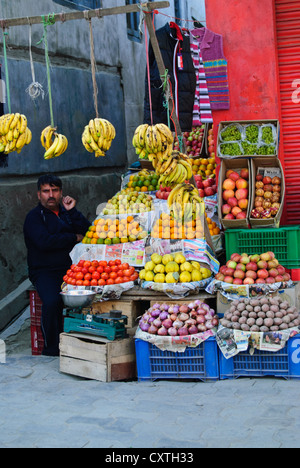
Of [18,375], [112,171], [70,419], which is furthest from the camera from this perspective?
[112,171]

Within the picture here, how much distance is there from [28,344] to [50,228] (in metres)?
1.40

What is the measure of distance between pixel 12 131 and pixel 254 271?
2.65 meters

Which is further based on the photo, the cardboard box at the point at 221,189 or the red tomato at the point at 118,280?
the cardboard box at the point at 221,189

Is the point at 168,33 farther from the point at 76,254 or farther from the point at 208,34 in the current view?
the point at 76,254

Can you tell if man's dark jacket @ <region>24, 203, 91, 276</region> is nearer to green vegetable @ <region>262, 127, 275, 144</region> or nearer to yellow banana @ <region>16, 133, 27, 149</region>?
yellow banana @ <region>16, 133, 27, 149</region>

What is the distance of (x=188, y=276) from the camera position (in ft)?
19.9

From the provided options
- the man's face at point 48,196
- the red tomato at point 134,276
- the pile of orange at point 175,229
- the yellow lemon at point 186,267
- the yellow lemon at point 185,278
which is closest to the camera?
the yellow lemon at point 185,278

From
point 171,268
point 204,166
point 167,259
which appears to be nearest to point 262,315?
point 171,268

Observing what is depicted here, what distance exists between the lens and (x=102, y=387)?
5625 mm

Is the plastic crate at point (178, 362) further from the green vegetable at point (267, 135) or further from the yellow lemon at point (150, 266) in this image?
the green vegetable at point (267, 135)

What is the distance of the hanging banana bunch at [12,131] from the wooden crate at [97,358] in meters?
1.90

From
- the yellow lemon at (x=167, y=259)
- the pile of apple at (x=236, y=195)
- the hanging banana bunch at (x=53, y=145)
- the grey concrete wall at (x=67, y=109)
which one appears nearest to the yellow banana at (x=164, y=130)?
the pile of apple at (x=236, y=195)

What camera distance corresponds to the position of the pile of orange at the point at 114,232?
685cm
